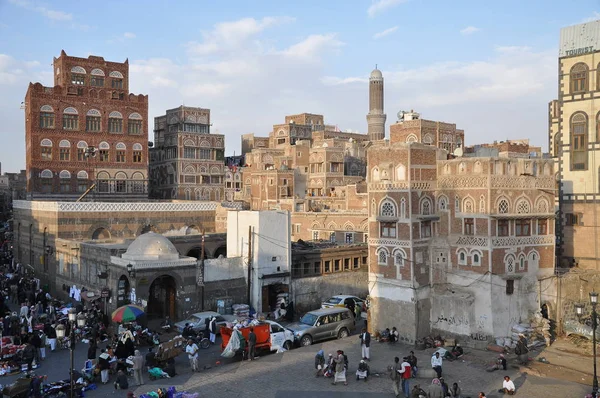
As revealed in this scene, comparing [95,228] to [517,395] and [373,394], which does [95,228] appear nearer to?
[373,394]

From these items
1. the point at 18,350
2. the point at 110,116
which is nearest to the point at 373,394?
the point at 18,350

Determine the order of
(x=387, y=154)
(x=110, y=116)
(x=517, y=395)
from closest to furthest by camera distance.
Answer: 1. (x=517, y=395)
2. (x=387, y=154)
3. (x=110, y=116)

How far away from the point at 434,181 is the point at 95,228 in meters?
30.7

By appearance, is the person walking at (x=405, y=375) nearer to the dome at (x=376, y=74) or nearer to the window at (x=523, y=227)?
the window at (x=523, y=227)

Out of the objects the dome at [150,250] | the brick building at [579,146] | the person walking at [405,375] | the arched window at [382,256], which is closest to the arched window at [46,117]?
the dome at [150,250]

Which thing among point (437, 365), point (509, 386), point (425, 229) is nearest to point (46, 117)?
point (425, 229)

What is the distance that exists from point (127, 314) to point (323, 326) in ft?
31.8

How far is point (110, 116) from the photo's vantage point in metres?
62.3

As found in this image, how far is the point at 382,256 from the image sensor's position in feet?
99.2

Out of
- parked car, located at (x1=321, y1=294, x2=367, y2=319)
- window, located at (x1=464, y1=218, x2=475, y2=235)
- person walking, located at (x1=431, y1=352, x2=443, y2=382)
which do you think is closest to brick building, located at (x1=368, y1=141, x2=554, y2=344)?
window, located at (x1=464, y1=218, x2=475, y2=235)

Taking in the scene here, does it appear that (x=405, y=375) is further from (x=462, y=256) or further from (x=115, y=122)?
(x=115, y=122)

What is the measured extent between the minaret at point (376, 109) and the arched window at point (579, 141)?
70639 mm

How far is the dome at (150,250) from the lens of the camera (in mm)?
31984

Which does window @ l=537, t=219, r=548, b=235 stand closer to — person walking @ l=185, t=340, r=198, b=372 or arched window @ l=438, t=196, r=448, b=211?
arched window @ l=438, t=196, r=448, b=211
